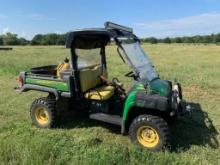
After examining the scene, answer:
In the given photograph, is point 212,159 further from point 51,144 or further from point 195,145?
point 51,144

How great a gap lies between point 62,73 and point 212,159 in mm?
3291

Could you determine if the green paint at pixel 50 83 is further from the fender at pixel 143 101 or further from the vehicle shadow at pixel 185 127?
the fender at pixel 143 101

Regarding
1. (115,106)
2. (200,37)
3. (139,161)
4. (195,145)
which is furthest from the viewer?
(200,37)

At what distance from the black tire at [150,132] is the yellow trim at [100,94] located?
3.08ft

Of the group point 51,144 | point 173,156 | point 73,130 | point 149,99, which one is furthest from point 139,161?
point 73,130

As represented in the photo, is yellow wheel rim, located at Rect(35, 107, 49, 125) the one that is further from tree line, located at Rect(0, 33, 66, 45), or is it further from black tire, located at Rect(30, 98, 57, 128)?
tree line, located at Rect(0, 33, 66, 45)

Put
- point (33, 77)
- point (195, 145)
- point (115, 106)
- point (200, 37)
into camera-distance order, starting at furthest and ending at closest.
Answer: point (200, 37)
point (33, 77)
point (115, 106)
point (195, 145)

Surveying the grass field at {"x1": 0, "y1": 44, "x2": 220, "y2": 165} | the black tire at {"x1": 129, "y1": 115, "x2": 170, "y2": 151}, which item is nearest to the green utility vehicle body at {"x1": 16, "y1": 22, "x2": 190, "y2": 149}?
the black tire at {"x1": 129, "y1": 115, "x2": 170, "y2": 151}

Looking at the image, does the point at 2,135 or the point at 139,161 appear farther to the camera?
the point at 2,135

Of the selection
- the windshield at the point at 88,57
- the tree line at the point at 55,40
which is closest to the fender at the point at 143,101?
the windshield at the point at 88,57

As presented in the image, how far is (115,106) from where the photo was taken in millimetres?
6617

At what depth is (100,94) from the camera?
21.2 ft

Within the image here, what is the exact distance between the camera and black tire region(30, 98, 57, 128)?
6766mm

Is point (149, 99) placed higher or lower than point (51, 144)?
higher
